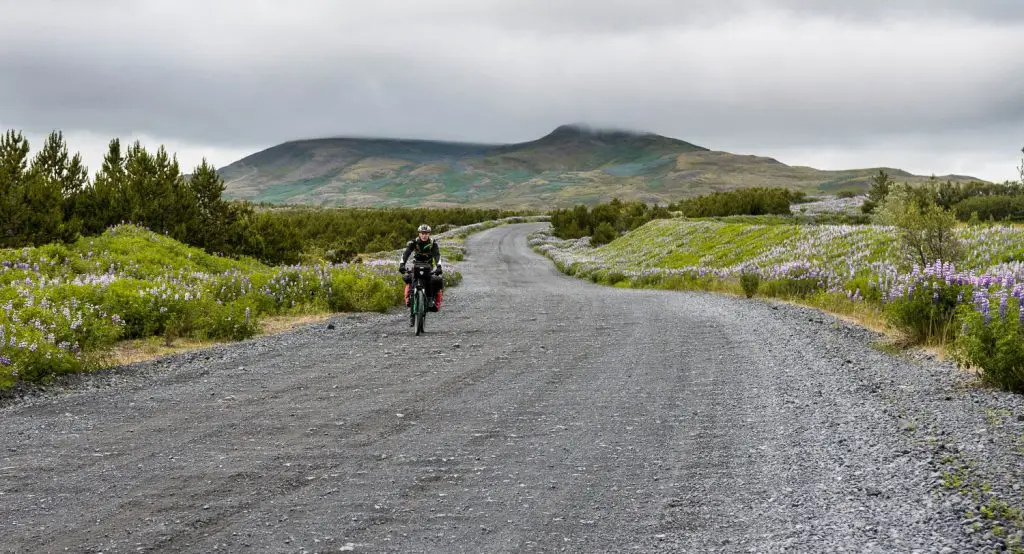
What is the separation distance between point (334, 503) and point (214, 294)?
1350 centimetres

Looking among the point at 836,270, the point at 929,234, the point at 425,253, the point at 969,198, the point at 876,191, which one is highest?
the point at 876,191

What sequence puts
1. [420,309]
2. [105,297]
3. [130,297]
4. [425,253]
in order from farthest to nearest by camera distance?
1. [425,253]
2. [420,309]
3. [130,297]
4. [105,297]

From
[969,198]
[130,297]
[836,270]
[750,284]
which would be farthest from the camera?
[969,198]

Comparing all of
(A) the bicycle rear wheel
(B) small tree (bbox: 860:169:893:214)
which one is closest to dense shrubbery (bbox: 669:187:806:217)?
(B) small tree (bbox: 860:169:893:214)

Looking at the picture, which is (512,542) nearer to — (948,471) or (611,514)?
(611,514)

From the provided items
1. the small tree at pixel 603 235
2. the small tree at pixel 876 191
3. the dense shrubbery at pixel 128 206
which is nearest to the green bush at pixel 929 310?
the dense shrubbery at pixel 128 206

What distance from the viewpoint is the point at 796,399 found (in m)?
8.46

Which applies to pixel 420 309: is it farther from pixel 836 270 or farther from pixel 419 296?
pixel 836 270

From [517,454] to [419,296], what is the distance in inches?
337

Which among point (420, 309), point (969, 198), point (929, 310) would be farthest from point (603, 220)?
point (929, 310)

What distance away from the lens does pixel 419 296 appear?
14.7 metres

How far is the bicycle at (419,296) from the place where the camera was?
47.4 ft

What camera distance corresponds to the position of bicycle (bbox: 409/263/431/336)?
14.5 metres

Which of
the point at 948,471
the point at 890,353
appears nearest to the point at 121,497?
the point at 948,471
